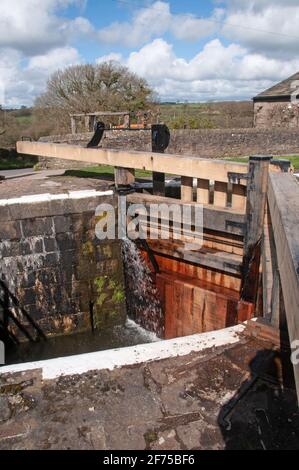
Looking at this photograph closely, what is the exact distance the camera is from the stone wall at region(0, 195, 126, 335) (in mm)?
5613

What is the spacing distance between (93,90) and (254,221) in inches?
743

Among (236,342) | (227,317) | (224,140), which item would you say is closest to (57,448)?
(236,342)

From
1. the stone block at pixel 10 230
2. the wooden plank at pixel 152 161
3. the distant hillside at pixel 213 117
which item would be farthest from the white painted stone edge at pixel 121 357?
the distant hillside at pixel 213 117

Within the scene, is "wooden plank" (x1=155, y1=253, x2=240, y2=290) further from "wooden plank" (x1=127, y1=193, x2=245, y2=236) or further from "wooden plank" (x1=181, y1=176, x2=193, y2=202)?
"wooden plank" (x1=181, y1=176, x2=193, y2=202)

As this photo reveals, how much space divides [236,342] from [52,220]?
3.66 m

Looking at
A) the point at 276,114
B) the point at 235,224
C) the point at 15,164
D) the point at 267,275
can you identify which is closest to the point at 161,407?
the point at 267,275

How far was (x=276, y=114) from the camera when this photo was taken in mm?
21812

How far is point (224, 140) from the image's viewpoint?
16.1 m

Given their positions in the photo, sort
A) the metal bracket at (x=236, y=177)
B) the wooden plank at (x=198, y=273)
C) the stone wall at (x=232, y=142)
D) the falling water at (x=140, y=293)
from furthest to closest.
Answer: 1. the stone wall at (x=232, y=142)
2. the falling water at (x=140, y=293)
3. the wooden plank at (x=198, y=273)
4. the metal bracket at (x=236, y=177)

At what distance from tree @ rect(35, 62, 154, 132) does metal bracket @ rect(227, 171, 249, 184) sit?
53.3 feet

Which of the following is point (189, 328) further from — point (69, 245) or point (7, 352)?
point (7, 352)

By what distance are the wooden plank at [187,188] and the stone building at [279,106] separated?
17.4 m

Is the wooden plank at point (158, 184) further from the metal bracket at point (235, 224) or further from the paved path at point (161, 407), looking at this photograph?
the paved path at point (161, 407)

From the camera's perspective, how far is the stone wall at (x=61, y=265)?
5613 millimetres
